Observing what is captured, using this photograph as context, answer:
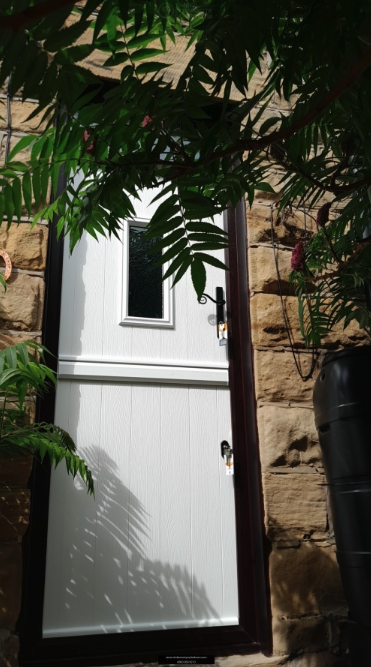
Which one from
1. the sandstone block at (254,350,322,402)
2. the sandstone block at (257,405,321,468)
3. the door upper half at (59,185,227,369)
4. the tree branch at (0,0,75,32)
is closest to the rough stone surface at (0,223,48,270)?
the door upper half at (59,185,227,369)

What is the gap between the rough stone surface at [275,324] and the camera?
94.7 inches

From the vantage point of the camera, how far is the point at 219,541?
2199 millimetres

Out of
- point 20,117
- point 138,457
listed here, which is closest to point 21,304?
point 138,457

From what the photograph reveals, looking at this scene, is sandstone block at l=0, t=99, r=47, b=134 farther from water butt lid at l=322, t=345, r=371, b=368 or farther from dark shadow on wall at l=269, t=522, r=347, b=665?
dark shadow on wall at l=269, t=522, r=347, b=665

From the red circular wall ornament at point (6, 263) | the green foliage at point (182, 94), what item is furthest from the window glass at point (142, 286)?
the green foliage at point (182, 94)

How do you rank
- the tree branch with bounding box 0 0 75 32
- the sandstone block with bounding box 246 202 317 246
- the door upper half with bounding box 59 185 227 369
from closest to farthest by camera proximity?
the tree branch with bounding box 0 0 75 32
the door upper half with bounding box 59 185 227 369
the sandstone block with bounding box 246 202 317 246

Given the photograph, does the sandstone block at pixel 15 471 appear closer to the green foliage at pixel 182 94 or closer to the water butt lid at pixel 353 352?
the water butt lid at pixel 353 352

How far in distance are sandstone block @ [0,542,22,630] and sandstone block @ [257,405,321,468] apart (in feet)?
3.10

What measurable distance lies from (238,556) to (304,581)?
0.83 ft

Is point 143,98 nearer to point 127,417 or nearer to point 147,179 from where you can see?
point 147,179

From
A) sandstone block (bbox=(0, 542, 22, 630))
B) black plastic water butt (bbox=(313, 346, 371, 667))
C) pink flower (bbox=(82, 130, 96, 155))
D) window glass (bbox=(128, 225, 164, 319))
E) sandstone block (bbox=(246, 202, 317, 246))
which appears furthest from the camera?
sandstone block (bbox=(246, 202, 317, 246))

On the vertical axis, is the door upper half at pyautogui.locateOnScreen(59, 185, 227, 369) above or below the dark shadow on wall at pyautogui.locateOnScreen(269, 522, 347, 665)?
above

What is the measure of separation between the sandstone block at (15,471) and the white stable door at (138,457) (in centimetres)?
15

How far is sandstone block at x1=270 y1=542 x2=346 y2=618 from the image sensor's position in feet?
6.83
